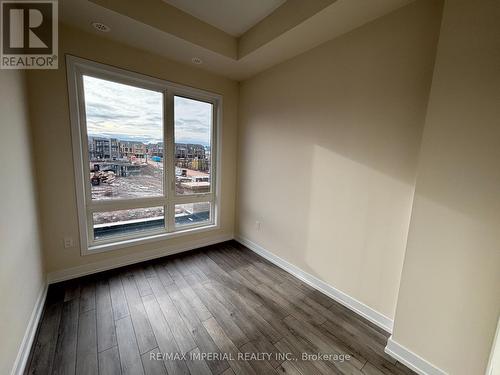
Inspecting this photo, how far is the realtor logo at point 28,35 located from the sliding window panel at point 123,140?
0.33m

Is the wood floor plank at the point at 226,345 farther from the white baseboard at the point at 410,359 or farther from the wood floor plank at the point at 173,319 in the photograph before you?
the white baseboard at the point at 410,359

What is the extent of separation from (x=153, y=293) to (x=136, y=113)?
213 cm

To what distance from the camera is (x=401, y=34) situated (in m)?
1.59

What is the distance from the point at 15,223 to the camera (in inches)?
53.7

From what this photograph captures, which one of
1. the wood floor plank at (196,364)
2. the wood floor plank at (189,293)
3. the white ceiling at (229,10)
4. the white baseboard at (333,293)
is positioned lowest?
the wood floor plank at (196,364)

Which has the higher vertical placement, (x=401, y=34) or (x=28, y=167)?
(x=401, y=34)

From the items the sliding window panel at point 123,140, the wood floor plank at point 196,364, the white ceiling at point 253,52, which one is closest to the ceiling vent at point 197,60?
the white ceiling at point 253,52

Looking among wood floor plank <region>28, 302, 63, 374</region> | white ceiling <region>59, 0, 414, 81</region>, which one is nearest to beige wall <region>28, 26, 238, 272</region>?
white ceiling <region>59, 0, 414, 81</region>

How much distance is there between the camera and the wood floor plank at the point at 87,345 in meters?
1.34

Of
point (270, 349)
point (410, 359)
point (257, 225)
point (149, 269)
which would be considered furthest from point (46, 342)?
point (410, 359)

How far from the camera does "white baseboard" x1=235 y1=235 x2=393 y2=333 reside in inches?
71.5

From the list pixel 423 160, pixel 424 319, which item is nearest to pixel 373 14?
pixel 423 160

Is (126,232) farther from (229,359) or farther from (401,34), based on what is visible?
(401,34)

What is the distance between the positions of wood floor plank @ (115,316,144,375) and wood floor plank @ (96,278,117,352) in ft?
0.15
